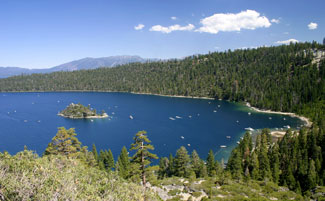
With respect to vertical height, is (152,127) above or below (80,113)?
below

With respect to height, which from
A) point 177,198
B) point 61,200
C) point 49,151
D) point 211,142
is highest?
point 61,200

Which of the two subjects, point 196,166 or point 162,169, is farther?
point 162,169

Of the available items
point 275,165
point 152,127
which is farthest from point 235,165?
point 152,127

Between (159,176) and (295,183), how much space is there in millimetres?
32646

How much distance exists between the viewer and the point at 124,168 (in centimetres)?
6088

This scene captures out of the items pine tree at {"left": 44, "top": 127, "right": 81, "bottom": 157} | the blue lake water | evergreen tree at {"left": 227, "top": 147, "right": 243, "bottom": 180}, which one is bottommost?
the blue lake water

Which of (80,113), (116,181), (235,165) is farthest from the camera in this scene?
(80,113)

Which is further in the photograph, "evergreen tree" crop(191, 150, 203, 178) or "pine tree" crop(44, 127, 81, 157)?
"evergreen tree" crop(191, 150, 203, 178)

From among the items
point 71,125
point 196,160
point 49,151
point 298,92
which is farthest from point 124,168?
point 298,92

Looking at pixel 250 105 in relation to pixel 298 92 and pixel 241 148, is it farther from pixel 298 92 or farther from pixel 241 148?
pixel 241 148

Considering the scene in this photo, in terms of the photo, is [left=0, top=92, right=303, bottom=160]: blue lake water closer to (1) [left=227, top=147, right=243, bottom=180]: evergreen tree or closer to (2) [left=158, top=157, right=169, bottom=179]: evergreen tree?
(2) [left=158, top=157, right=169, bottom=179]: evergreen tree

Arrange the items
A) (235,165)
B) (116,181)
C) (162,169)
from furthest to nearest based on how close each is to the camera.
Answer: (162,169)
(235,165)
(116,181)

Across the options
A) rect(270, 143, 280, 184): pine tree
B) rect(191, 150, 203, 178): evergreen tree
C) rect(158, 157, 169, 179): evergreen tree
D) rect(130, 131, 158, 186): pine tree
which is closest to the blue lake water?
rect(158, 157, 169, 179): evergreen tree

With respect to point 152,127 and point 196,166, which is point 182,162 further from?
point 152,127
